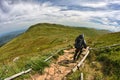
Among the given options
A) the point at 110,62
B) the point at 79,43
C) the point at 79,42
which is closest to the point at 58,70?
the point at 79,43

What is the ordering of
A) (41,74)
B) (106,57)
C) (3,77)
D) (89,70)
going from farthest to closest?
(106,57) < (89,70) < (41,74) < (3,77)

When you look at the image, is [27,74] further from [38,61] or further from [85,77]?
[85,77]

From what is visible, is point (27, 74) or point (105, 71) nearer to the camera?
point (27, 74)

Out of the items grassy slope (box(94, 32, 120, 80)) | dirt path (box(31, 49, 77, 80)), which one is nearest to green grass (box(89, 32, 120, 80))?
grassy slope (box(94, 32, 120, 80))

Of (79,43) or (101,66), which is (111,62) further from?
(79,43)

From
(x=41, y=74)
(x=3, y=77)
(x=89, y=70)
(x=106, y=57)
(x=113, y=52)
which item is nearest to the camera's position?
(x=3, y=77)

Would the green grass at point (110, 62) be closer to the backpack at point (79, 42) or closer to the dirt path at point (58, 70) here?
the backpack at point (79, 42)

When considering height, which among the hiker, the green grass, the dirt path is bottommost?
the dirt path

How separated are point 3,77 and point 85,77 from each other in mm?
5621

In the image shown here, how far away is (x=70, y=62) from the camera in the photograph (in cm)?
2095

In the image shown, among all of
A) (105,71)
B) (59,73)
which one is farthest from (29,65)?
(105,71)

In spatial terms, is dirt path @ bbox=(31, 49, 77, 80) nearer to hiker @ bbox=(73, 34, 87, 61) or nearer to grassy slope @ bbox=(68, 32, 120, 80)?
grassy slope @ bbox=(68, 32, 120, 80)

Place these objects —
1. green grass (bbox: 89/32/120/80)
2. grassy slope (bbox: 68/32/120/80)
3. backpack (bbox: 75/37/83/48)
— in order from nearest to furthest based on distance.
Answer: grassy slope (bbox: 68/32/120/80) → green grass (bbox: 89/32/120/80) → backpack (bbox: 75/37/83/48)

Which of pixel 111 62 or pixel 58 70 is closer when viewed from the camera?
pixel 58 70
